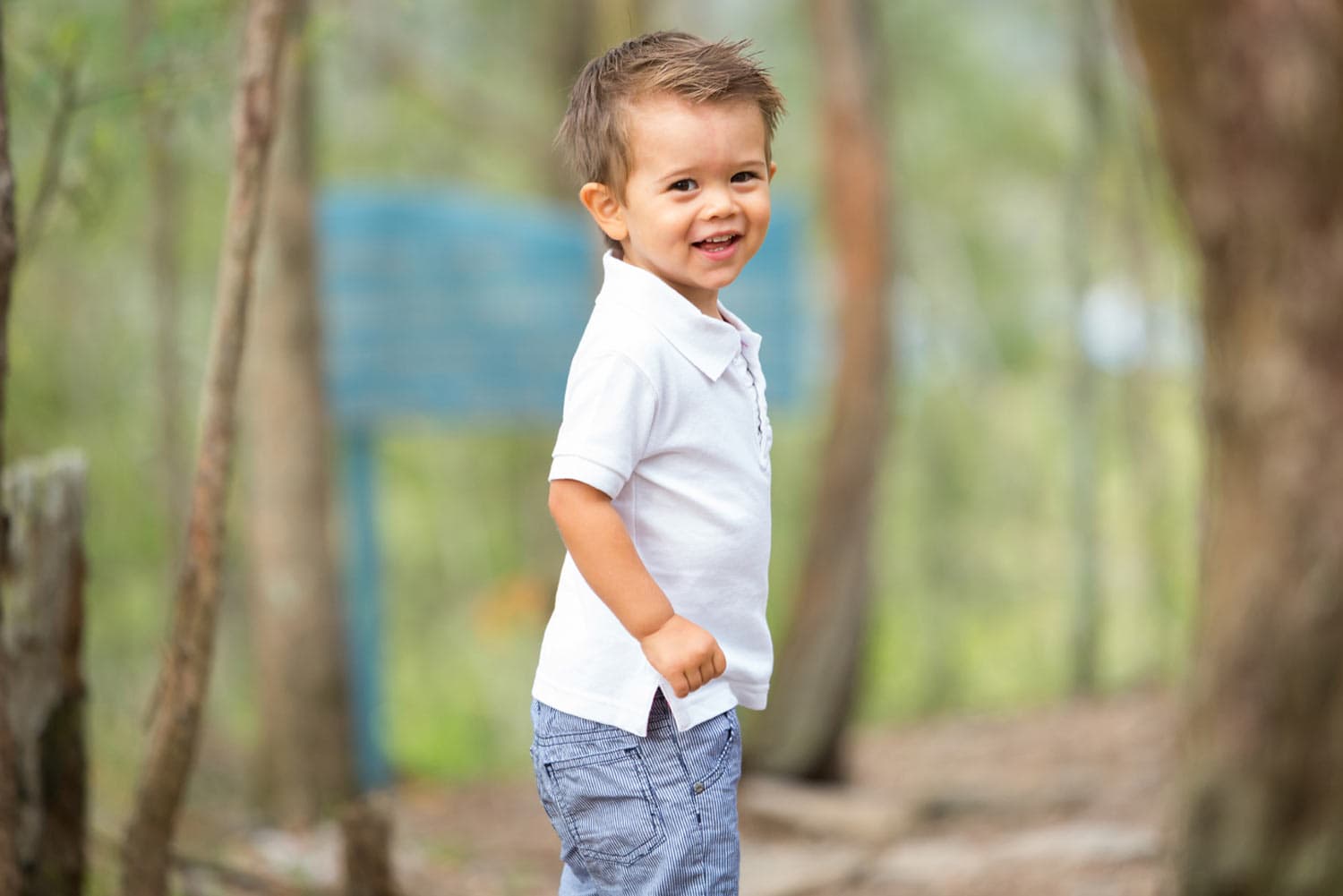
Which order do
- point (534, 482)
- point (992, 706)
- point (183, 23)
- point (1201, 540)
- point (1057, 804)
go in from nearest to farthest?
1. point (1201, 540)
2. point (183, 23)
3. point (1057, 804)
4. point (992, 706)
5. point (534, 482)

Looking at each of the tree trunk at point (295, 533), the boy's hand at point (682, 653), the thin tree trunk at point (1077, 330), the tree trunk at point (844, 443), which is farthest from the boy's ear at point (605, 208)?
the thin tree trunk at point (1077, 330)

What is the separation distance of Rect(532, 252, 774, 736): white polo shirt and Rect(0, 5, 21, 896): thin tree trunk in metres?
0.90

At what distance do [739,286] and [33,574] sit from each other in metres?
4.20

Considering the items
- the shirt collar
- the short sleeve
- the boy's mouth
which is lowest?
the short sleeve

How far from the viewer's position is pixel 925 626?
1200 cm

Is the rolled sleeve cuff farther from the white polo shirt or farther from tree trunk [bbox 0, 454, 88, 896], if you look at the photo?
tree trunk [bbox 0, 454, 88, 896]

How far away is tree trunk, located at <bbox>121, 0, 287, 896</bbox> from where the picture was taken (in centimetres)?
233

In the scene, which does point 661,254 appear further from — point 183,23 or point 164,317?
point 164,317

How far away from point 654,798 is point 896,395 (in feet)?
22.5

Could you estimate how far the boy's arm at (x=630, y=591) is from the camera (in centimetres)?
151

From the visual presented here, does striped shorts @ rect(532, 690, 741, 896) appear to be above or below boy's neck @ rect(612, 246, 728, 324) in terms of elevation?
below

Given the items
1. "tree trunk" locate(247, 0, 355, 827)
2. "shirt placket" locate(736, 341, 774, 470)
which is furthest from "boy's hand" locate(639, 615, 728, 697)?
"tree trunk" locate(247, 0, 355, 827)

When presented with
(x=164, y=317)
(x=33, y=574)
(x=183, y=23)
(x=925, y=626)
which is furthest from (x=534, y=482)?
(x=33, y=574)

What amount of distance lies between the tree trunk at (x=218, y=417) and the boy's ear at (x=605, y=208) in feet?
2.84
